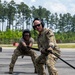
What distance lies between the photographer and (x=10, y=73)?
13234 millimetres

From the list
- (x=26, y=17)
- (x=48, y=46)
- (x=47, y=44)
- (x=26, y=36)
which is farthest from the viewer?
(x=26, y=17)

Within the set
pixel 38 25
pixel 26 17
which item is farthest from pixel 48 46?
pixel 26 17

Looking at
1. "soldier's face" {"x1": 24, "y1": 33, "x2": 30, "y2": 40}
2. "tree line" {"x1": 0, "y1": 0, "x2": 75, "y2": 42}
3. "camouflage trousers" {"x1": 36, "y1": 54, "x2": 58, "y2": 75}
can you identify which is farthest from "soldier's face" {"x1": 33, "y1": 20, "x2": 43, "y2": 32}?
"tree line" {"x1": 0, "y1": 0, "x2": 75, "y2": 42}

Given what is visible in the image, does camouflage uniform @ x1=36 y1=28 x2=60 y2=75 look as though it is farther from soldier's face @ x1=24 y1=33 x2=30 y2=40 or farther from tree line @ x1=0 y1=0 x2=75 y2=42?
tree line @ x1=0 y1=0 x2=75 y2=42

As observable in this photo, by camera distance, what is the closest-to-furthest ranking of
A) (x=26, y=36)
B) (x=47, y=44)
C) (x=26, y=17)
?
(x=47, y=44) < (x=26, y=36) < (x=26, y=17)

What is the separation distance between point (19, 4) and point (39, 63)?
379ft

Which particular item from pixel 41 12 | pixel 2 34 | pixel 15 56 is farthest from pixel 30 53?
pixel 41 12

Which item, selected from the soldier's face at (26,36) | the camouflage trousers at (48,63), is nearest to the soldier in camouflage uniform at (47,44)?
the camouflage trousers at (48,63)

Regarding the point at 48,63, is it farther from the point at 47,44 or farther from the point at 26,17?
the point at 26,17

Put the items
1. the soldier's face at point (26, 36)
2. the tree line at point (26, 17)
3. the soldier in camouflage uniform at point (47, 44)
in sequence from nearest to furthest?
1. the soldier in camouflage uniform at point (47, 44)
2. the soldier's face at point (26, 36)
3. the tree line at point (26, 17)

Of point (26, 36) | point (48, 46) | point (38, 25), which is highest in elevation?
point (38, 25)

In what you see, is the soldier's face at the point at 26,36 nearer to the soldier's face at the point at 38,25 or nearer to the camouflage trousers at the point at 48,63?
the camouflage trousers at the point at 48,63

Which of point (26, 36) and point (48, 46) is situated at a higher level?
point (26, 36)

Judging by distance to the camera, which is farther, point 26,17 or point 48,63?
point 26,17
